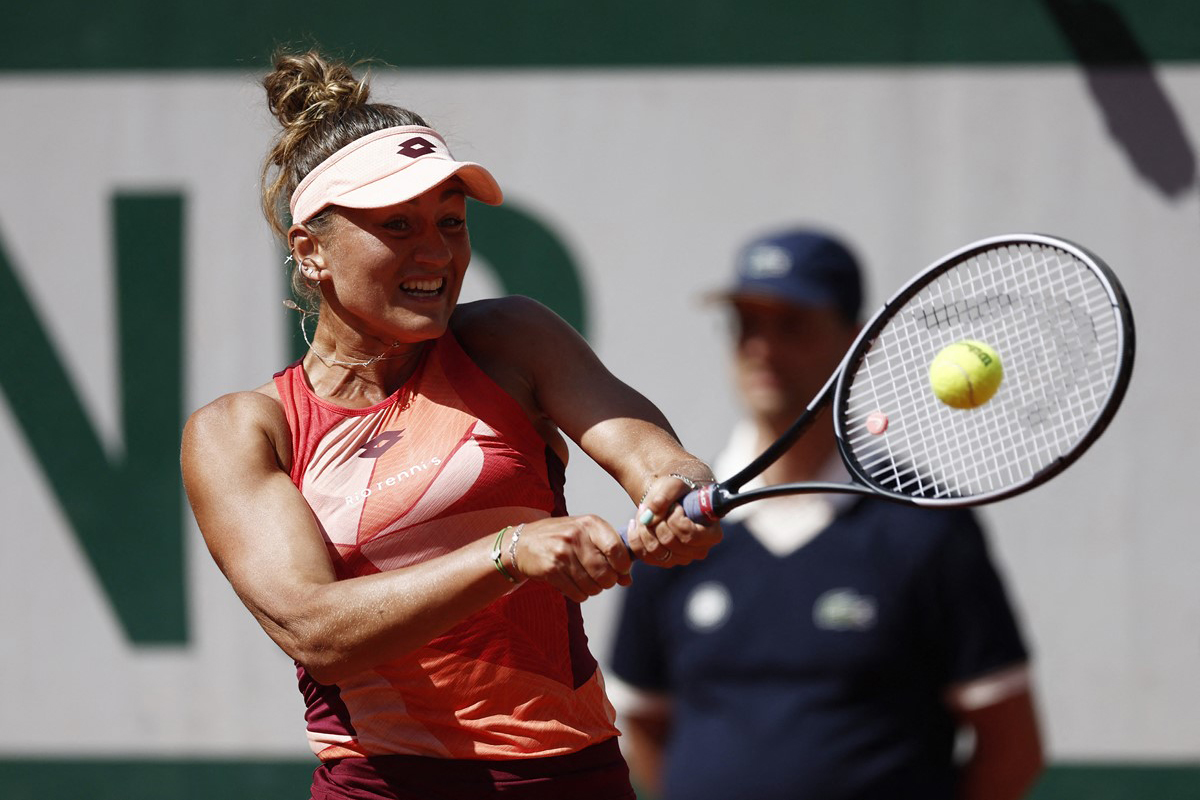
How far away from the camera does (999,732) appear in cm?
262

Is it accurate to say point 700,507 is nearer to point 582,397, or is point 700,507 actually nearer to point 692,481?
point 692,481

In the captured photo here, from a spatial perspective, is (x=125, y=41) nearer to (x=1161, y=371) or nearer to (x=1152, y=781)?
(x=1161, y=371)

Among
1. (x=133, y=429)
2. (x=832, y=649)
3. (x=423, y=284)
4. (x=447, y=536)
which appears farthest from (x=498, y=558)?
(x=133, y=429)

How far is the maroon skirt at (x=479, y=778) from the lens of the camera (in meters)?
2.09

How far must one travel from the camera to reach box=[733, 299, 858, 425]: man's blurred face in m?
2.76

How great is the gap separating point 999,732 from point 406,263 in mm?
1307

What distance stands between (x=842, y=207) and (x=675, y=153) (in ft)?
1.60

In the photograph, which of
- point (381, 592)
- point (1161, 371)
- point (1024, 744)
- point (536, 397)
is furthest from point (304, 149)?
point (1161, 371)

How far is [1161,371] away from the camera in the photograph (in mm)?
4188

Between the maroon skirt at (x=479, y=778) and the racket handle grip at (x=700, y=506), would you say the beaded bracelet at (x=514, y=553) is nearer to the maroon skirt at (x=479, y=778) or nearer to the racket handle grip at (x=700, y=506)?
the racket handle grip at (x=700, y=506)

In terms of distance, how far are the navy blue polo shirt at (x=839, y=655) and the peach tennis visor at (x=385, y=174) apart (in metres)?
0.87

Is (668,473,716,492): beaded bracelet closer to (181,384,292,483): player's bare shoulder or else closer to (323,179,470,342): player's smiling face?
(323,179,470,342): player's smiling face

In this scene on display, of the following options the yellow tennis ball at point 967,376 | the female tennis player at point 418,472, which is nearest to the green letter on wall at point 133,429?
the female tennis player at point 418,472

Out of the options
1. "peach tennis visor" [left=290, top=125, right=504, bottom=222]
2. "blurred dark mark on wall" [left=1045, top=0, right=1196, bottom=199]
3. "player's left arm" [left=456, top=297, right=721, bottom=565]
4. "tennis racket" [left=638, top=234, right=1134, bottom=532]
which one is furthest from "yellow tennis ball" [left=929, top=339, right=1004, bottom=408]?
"blurred dark mark on wall" [left=1045, top=0, right=1196, bottom=199]
